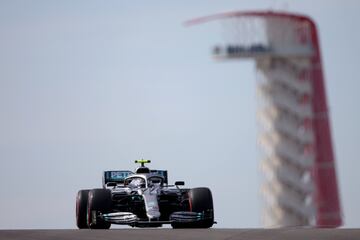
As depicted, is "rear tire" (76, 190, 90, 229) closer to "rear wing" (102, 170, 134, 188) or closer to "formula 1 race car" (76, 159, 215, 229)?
"formula 1 race car" (76, 159, 215, 229)

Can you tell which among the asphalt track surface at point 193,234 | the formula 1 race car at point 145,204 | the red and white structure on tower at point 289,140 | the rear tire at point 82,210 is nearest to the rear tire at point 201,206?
the formula 1 race car at point 145,204

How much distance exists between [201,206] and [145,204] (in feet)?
6.28

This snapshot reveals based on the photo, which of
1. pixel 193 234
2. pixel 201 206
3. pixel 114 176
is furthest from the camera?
pixel 114 176

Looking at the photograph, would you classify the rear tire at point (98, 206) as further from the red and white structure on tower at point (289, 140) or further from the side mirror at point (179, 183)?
the red and white structure on tower at point (289, 140)

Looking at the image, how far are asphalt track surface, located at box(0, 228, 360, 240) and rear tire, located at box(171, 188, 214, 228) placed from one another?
6.32 m

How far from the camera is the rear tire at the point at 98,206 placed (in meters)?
48.9

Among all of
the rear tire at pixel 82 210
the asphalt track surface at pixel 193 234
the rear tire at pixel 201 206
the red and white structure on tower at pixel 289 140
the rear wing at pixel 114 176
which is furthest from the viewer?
the red and white structure on tower at pixel 289 140

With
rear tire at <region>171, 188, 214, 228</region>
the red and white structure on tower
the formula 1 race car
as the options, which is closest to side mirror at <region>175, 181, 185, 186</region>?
the formula 1 race car

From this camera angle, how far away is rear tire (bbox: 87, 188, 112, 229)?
160 ft

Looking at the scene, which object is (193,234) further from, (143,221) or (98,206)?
(98,206)

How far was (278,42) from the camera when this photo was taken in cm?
9788

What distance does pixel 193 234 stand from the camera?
39.6 m

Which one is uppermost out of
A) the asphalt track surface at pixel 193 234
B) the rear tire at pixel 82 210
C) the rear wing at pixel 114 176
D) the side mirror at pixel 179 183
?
the rear wing at pixel 114 176

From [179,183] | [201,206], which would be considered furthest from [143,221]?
[179,183]
